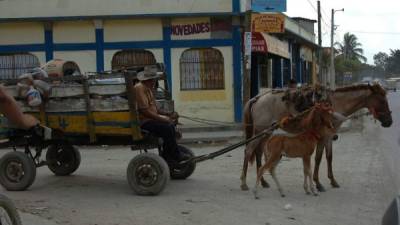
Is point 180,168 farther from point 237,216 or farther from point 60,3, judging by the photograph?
point 60,3

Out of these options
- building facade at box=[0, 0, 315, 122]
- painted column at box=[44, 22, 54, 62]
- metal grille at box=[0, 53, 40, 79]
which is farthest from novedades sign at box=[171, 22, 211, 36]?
Answer: metal grille at box=[0, 53, 40, 79]

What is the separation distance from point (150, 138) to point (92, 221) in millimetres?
2241

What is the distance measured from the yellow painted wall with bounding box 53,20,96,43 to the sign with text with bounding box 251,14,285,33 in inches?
238

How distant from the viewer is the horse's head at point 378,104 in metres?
9.48

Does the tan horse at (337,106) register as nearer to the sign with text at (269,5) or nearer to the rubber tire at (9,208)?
the rubber tire at (9,208)

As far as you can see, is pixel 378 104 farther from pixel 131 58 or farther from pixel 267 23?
pixel 131 58

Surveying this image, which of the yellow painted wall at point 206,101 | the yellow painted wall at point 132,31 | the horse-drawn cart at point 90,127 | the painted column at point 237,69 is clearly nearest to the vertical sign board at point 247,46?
the painted column at point 237,69

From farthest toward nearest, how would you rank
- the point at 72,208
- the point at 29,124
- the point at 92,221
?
the point at 72,208 < the point at 92,221 < the point at 29,124

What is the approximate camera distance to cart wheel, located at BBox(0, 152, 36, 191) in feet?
30.0

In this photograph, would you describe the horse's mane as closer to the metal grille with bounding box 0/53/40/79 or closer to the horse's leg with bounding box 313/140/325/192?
the horse's leg with bounding box 313/140/325/192

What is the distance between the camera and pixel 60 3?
22.5 metres

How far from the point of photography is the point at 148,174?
28.6ft

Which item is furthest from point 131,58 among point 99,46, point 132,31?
point 99,46

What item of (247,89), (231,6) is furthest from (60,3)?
(247,89)
